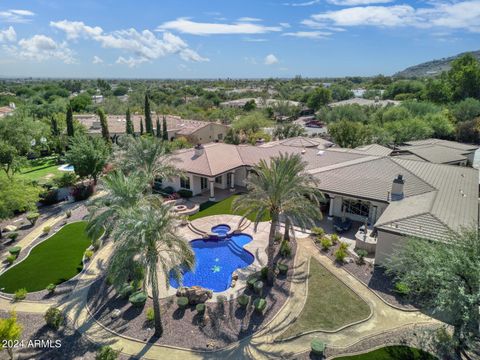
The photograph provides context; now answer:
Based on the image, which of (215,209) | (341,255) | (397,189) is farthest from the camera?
(215,209)

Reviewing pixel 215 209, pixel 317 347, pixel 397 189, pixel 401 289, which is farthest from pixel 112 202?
pixel 397 189

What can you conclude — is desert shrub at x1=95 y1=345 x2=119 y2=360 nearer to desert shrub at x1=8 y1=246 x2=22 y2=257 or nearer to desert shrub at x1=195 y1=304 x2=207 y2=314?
desert shrub at x1=195 y1=304 x2=207 y2=314

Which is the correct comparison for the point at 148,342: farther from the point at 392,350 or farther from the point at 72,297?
the point at 392,350

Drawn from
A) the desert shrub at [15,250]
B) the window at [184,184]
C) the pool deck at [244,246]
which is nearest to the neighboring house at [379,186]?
the window at [184,184]

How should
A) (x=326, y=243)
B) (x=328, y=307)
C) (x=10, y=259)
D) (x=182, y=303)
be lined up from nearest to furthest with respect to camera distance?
(x=182, y=303) < (x=328, y=307) < (x=10, y=259) < (x=326, y=243)

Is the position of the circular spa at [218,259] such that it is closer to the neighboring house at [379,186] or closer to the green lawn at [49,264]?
the neighboring house at [379,186]

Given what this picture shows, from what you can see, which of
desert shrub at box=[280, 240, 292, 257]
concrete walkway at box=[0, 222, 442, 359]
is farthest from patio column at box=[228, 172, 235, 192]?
concrete walkway at box=[0, 222, 442, 359]

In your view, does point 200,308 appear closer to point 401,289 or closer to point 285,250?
point 285,250
